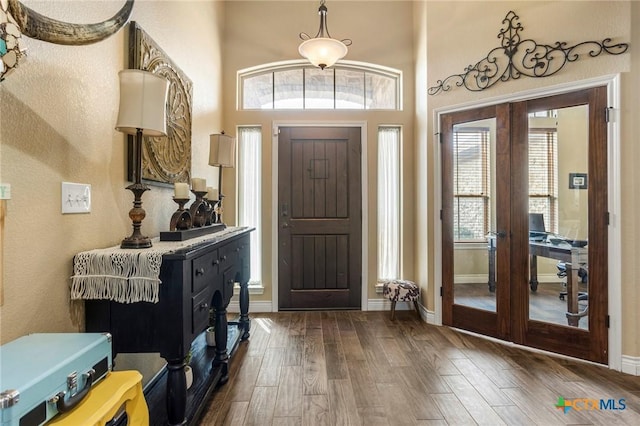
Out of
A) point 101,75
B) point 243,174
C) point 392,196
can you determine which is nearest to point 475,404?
point 392,196

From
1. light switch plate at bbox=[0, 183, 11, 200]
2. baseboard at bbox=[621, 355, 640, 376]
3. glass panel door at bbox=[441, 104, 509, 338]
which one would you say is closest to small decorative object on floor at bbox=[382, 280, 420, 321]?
glass panel door at bbox=[441, 104, 509, 338]

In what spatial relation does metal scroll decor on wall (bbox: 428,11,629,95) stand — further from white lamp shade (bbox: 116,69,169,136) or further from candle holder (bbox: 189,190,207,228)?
white lamp shade (bbox: 116,69,169,136)

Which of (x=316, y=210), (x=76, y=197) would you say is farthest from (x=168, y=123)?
(x=316, y=210)

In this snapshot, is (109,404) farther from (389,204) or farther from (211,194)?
(389,204)

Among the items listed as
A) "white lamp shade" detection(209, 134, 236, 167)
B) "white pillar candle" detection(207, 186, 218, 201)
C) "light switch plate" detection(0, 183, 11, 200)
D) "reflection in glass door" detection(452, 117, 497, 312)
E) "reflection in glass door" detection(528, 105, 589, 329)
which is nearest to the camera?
"light switch plate" detection(0, 183, 11, 200)

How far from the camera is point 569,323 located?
8.25ft

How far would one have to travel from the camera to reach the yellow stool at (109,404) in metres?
0.86

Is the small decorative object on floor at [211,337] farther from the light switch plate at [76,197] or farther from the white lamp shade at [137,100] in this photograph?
the white lamp shade at [137,100]

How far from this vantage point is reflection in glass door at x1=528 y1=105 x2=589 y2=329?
97.9 inches

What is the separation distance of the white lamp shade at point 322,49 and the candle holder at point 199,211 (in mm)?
1566

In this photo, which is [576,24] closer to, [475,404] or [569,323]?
[569,323]

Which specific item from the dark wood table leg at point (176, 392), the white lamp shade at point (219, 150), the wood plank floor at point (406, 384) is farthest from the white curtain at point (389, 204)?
the dark wood table leg at point (176, 392)

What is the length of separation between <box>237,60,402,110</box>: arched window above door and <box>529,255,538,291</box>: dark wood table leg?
7.00 feet

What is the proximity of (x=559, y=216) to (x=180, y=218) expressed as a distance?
9.42 ft
